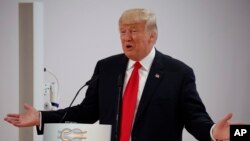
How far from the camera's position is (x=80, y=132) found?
1571 mm

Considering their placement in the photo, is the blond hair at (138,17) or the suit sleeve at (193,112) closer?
the suit sleeve at (193,112)

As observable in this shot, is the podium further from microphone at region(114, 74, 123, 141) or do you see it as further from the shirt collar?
the shirt collar

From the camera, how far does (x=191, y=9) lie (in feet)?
13.6

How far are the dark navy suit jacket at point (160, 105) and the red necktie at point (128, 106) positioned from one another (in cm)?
3

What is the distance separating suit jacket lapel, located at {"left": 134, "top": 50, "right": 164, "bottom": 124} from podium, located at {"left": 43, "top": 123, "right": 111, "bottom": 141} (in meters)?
0.40

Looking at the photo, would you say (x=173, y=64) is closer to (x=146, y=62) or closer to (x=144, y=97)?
(x=146, y=62)

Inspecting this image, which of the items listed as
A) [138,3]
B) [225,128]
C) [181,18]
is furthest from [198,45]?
[225,128]

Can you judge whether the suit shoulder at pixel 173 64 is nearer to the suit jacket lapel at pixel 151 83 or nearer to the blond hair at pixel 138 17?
the suit jacket lapel at pixel 151 83

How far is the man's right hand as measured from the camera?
78.9 inches

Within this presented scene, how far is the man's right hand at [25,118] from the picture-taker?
78.9 inches

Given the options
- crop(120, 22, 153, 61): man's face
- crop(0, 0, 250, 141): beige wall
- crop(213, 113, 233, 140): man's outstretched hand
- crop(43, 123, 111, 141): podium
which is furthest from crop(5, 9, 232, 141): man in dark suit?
crop(0, 0, 250, 141): beige wall

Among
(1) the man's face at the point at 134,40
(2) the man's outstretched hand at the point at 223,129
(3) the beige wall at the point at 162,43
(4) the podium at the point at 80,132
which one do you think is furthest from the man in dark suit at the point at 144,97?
(3) the beige wall at the point at 162,43

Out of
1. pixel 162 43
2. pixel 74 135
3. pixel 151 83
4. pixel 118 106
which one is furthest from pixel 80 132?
pixel 162 43

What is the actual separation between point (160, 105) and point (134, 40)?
1.08 feet
